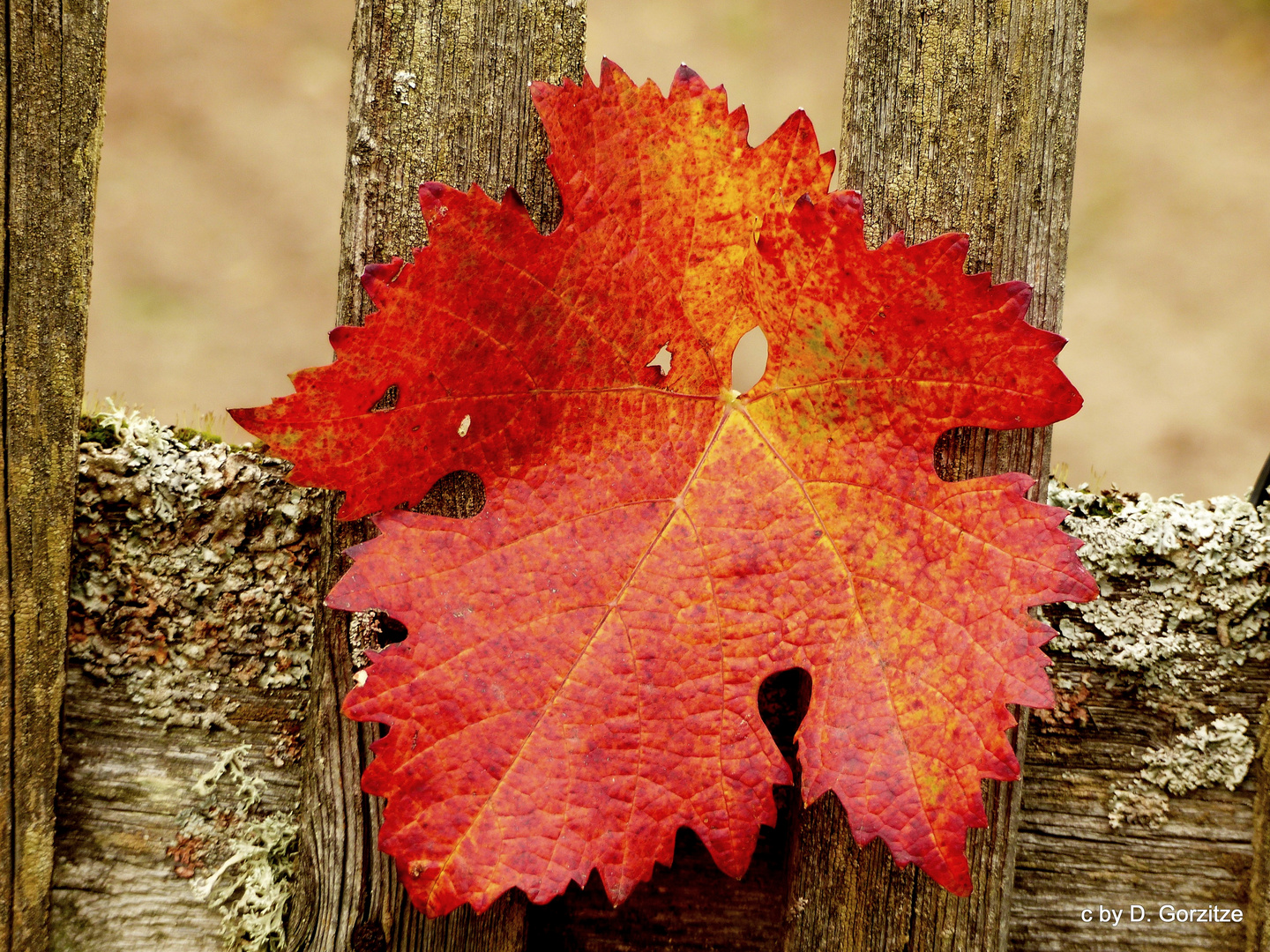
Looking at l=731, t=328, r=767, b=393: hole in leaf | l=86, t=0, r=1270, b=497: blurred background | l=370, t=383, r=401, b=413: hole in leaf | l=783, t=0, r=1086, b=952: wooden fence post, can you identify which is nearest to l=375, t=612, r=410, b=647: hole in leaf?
l=370, t=383, r=401, b=413: hole in leaf

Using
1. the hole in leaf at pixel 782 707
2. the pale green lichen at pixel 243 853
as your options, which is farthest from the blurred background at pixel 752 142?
the hole in leaf at pixel 782 707

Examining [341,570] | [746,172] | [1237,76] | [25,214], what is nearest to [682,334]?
[746,172]

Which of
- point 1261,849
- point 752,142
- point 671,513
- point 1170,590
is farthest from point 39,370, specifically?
point 752,142

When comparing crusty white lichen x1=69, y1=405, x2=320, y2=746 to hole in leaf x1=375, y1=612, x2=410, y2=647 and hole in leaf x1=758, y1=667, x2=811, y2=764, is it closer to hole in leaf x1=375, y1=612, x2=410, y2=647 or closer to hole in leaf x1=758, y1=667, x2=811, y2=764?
hole in leaf x1=375, y1=612, x2=410, y2=647

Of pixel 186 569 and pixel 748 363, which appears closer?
pixel 186 569

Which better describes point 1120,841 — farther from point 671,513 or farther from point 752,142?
point 752,142

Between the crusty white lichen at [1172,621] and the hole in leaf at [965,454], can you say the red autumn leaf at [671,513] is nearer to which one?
the hole in leaf at [965,454]
